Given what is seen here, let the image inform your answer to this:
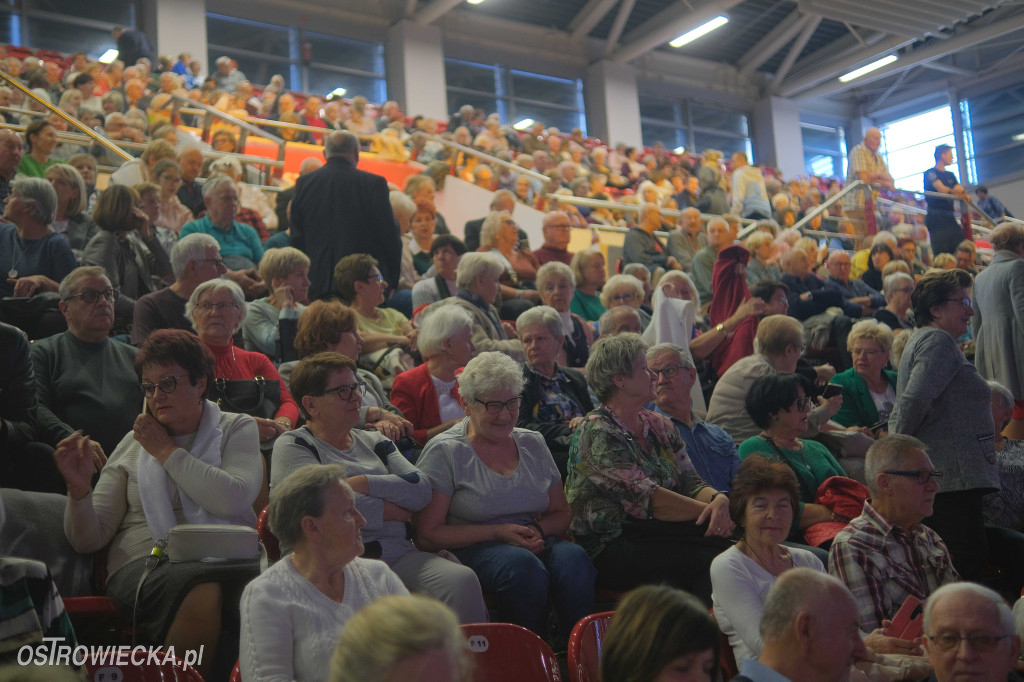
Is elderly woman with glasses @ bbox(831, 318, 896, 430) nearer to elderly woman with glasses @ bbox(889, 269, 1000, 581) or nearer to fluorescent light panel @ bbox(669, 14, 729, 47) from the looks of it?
elderly woman with glasses @ bbox(889, 269, 1000, 581)

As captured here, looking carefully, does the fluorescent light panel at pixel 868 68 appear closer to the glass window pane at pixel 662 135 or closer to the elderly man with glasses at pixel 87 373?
the glass window pane at pixel 662 135

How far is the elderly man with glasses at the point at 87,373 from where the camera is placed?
3.36 m

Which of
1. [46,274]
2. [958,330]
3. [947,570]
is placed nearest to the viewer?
[947,570]

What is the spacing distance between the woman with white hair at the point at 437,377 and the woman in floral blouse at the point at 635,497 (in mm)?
733

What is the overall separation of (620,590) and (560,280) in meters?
2.56

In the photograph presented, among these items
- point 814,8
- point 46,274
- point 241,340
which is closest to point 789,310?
point 241,340

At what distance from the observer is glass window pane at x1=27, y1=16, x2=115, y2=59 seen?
14570 millimetres

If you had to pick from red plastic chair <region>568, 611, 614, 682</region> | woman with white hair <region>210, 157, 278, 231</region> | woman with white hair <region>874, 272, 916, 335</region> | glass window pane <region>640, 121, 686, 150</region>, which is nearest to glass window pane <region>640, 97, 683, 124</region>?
glass window pane <region>640, 121, 686, 150</region>

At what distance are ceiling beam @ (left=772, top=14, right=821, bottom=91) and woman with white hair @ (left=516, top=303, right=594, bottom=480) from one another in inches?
600

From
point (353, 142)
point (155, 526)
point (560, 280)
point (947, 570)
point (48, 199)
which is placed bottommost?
point (947, 570)

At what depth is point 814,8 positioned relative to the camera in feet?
48.6

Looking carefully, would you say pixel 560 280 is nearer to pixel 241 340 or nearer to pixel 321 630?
pixel 241 340

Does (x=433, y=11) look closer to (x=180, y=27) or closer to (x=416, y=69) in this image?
(x=416, y=69)

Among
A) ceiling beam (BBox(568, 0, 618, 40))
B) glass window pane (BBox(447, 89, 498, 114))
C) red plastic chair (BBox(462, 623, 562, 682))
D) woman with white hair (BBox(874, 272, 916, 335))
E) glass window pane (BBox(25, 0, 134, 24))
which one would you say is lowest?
red plastic chair (BBox(462, 623, 562, 682))
